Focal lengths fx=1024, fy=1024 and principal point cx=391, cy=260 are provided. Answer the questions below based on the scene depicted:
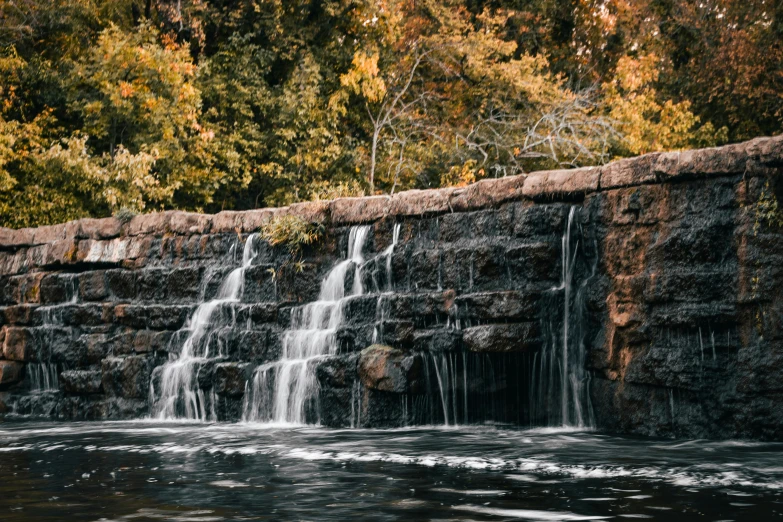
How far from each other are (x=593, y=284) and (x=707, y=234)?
1493 millimetres

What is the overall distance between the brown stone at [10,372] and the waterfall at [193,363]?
322 cm

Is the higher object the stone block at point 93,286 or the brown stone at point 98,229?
the brown stone at point 98,229

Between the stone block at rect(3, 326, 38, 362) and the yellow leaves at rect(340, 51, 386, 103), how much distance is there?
926 centimetres

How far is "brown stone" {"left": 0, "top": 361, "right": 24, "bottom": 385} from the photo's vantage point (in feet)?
53.5

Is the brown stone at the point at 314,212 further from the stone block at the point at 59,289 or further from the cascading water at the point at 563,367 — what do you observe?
the stone block at the point at 59,289

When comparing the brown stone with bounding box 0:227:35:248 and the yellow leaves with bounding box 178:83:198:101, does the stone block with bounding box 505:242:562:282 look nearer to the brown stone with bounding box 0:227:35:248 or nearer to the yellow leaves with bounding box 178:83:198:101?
the brown stone with bounding box 0:227:35:248

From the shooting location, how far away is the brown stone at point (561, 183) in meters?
11.8

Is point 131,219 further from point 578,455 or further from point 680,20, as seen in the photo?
point 680,20

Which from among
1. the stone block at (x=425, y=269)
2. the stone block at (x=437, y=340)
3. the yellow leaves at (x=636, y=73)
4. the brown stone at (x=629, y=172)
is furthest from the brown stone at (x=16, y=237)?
the yellow leaves at (x=636, y=73)

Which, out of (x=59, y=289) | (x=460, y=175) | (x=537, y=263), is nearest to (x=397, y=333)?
(x=537, y=263)

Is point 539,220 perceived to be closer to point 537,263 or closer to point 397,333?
point 537,263

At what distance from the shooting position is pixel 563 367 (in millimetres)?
11477

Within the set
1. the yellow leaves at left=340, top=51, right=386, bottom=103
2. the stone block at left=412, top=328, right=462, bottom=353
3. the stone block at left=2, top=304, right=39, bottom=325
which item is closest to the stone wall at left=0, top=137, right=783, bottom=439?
Result: the stone block at left=412, top=328, right=462, bottom=353

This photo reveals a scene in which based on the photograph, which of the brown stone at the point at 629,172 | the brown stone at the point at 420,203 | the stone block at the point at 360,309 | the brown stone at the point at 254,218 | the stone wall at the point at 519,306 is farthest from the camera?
the brown stone at the point at 254,218
